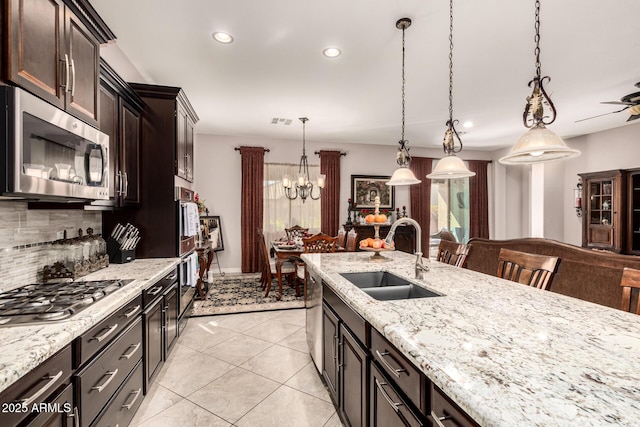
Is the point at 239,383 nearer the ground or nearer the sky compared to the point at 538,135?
nearer the ground

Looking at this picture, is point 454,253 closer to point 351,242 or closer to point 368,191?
point 351,242

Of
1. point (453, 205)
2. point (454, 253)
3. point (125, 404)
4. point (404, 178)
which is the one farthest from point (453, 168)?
point (453, 205)

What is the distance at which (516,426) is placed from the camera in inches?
23.0

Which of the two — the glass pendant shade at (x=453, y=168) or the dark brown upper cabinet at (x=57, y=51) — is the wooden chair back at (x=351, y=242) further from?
the dark brown upper cabinet at (x=57, y=51)

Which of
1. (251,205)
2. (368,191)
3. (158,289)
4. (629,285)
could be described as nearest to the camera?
(629,285)

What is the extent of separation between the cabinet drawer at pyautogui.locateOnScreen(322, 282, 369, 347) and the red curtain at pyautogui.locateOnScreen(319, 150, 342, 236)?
451 centimetres

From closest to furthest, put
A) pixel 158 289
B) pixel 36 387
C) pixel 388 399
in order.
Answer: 1. pixel 36 387
2. pixel 388 399
3. pixel 158 289

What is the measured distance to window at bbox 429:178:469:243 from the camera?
7.62 m

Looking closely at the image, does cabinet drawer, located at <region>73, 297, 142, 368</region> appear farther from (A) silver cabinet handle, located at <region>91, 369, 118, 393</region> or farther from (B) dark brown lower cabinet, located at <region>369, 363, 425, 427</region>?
(B) dark brown lower cabinet, located at <region>369, 363, 425, 427</region>

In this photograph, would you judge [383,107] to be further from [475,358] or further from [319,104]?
[475,358]

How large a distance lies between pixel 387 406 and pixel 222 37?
9.79 ft

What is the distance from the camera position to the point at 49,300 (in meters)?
1.47

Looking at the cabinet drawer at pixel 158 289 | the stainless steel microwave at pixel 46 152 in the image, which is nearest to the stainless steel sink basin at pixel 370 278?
the cabinet drawer at pixel 158 289

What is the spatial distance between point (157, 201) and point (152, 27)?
1492mm
